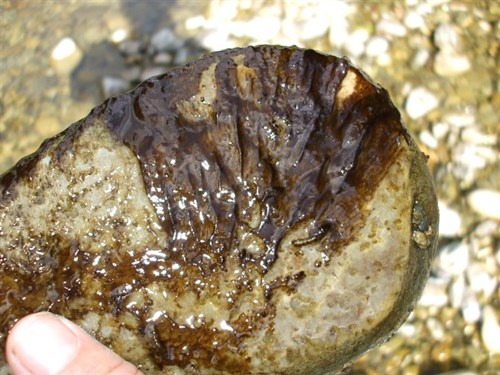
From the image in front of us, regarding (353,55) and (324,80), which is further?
(353,55)

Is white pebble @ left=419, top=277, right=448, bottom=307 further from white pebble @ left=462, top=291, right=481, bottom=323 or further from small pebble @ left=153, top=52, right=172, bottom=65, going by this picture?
small pebble @ left=153, top=52, right=172, bottom=65

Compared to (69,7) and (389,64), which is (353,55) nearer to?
(389,64)

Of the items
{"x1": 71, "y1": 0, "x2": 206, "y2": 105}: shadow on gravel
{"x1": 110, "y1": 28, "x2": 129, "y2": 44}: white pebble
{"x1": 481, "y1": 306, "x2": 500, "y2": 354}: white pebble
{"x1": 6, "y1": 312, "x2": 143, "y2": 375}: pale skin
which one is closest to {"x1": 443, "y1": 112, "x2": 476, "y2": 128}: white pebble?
{"x1": 481, "y1": 306, "x2": 500, "y2": 354}: white pebble

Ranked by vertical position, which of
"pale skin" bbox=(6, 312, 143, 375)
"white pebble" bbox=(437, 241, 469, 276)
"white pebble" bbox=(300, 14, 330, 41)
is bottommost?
"white pebble" bbox=(437, 241, 469, 276)

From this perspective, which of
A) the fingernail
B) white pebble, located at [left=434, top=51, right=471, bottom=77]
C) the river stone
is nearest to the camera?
the fingernail

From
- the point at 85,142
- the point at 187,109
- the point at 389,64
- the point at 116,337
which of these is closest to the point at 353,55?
the point at 389,64

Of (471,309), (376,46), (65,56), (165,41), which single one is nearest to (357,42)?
(376,46)

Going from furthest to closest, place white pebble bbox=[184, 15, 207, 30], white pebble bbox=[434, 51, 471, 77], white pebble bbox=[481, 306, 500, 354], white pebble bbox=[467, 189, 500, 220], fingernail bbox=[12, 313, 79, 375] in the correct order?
1. white pebble bbox=[184, 15, 207, 30]
2. white pebble bbox=[434, 51, 471, 77]
3. white pebble bbox=[467, 189, 500, 220]
4. white pebble bbox=[481, 306, 500, 354]
5. fingernail bbox=[12, 313, 79, 375]

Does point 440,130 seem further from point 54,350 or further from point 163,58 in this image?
point 54,350

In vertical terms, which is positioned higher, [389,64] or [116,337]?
[116,337]
